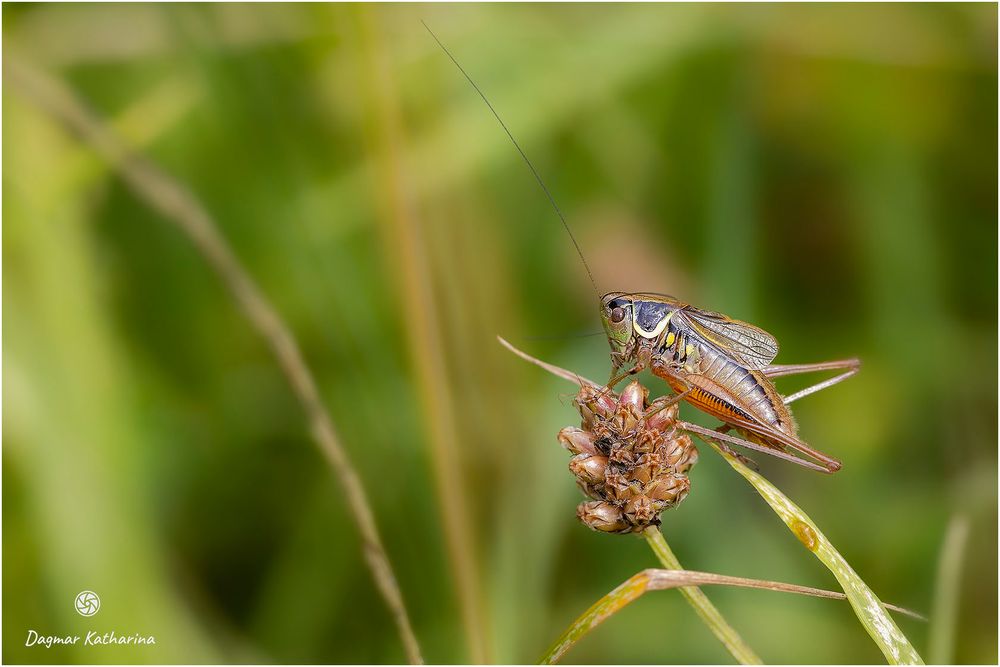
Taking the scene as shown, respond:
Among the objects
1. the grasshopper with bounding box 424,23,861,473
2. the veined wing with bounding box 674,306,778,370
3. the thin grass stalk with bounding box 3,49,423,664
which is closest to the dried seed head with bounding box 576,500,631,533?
the thin grass stalk with bounding box 3,49,423,664

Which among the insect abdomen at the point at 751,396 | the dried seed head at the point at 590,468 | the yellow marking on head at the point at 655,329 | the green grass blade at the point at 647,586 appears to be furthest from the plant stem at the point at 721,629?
the yellow marking on head at the point at 655,329

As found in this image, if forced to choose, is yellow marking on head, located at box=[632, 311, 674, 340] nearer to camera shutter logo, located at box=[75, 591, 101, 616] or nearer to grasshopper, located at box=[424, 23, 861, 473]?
grasshopper, located at box=[424, 23, 861, 473]

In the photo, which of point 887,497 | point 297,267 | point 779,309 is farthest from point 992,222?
point 297,267

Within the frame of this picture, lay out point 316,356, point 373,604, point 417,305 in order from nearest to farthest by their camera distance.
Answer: point 417,305
point 373,604
point 316,356

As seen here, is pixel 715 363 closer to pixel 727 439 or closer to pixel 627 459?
pixel 727 439

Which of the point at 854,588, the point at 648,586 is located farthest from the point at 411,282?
the point at 854,588

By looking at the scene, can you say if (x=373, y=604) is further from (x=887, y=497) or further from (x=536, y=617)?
(x=887, y=497)

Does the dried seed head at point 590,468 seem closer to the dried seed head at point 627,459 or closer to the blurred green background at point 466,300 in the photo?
the dried seed head at point 627,459
